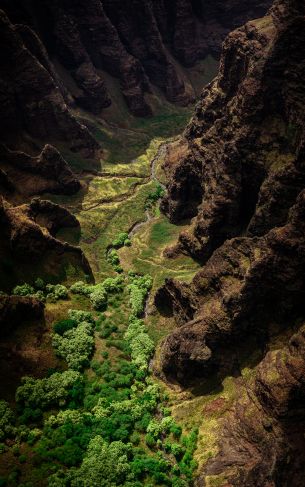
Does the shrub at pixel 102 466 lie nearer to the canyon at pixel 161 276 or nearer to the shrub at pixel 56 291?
the canyon at pixel 161 276

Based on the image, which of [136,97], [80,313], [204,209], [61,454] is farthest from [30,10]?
[61,454]

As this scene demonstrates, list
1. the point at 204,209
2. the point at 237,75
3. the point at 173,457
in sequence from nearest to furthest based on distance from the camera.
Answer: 1. the point at 173,457
2. the point at 204,209
3. the point at 237,75

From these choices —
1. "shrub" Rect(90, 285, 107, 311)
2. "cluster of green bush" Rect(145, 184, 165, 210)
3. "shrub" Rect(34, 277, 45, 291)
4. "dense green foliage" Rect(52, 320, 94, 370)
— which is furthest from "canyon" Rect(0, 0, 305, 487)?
"shrub" Rect(34, 277, 45, 291)

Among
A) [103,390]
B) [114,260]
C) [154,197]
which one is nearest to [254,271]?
[103,390]

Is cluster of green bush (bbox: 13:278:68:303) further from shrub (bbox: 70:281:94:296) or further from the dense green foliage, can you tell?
the dense green foliage

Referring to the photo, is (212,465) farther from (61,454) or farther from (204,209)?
(204,209)

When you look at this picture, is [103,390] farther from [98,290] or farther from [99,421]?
[98,290]
